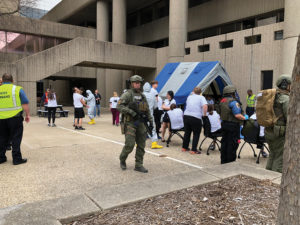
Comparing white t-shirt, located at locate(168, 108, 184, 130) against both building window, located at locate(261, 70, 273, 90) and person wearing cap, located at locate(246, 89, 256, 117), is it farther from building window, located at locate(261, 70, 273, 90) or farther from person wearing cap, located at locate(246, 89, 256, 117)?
building window, located at locate(261, 70, 273, 90)

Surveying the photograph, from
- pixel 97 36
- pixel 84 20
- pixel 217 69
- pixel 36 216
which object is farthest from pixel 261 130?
pixel 84 20

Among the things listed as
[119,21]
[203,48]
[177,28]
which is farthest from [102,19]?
[203,48]

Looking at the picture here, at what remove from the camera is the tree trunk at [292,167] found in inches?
67.6

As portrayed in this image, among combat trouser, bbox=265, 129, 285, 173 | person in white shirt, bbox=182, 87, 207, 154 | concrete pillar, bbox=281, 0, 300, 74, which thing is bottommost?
combat trouser, bbox=265, 129, 285, 173

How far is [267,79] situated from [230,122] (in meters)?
9.89

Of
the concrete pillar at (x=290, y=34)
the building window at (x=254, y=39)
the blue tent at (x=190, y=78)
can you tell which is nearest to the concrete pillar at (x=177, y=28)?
the blue tent at (x=190, y=78)

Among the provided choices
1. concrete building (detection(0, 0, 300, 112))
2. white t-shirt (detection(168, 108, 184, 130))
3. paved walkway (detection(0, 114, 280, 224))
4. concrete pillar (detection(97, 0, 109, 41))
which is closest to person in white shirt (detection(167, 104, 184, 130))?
white t-shirt (detection(168, 108, 184, 130))

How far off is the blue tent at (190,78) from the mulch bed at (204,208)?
8033 millimetres

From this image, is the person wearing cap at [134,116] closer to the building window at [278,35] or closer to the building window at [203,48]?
the building window at [278,35]

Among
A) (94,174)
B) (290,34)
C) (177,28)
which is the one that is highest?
(177,28)

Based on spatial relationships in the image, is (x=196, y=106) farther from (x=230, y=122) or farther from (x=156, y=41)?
(x=156, y=41)

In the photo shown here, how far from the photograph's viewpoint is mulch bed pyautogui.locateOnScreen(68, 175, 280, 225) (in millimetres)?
2525

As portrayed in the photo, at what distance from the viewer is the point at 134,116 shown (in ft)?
15.4

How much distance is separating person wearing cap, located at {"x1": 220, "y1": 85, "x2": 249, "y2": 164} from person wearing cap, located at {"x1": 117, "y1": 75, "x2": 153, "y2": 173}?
1.59 meters
